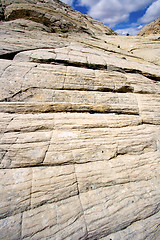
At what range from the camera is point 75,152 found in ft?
18.1

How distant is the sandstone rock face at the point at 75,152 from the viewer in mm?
4186

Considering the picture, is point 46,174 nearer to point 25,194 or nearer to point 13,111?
point 25,194

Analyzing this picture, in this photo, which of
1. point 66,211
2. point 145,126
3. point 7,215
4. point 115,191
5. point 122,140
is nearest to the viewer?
point 7,215

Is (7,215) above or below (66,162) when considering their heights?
below

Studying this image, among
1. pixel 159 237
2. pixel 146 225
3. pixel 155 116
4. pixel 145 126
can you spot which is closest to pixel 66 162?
pixel 146 225

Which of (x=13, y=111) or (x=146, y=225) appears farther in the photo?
(x=13, y=111)

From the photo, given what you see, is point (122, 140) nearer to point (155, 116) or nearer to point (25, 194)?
point (155, 116)

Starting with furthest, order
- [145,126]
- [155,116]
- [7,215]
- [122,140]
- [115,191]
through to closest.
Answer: [155,116], [145,126], [122,140], [115,191], [7,215]

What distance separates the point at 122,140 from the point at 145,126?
98.8 inches

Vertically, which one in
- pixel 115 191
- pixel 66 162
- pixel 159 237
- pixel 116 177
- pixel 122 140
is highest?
pixel 122 140

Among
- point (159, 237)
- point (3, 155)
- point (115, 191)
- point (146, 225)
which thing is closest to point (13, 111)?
point (3, 155)

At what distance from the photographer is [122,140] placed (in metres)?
6.41

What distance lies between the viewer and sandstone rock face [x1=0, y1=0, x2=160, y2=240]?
13.7 feet

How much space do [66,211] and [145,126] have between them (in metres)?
6.92
